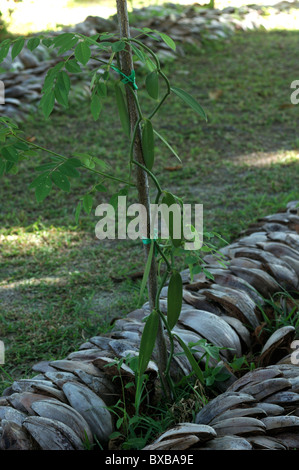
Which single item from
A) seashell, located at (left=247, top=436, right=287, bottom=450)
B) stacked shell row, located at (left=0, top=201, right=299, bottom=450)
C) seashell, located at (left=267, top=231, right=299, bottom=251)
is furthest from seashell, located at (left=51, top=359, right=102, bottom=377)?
seashell, located at (left=267, top=231, right=299, bottom=251)

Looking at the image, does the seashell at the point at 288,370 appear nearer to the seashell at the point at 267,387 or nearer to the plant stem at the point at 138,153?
the seashell at the point at 267,387

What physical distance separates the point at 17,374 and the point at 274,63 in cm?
523

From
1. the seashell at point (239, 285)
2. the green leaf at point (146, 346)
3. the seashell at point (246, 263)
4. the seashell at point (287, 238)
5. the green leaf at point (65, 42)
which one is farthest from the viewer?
the seashell at point (287, 238)

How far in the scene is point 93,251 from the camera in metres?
2.87

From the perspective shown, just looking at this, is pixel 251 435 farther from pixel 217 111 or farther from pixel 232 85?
pixel 232 85

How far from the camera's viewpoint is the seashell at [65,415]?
1.36 metres

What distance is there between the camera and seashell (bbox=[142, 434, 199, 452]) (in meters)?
1.21

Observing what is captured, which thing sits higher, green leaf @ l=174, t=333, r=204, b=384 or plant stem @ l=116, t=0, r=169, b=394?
plant stem @ l=116, t=0, r=169, b=394

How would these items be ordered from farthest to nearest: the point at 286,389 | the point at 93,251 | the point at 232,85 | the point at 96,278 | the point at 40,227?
the point at 232,85 → the point at 40,227 → the point at 93,251 → the point at 96,278 → the point at 286,389

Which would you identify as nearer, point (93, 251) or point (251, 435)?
point (251, 435)

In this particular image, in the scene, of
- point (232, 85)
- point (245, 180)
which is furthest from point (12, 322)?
point (232, 85)

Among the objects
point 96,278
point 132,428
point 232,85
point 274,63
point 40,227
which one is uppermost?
point 274,63

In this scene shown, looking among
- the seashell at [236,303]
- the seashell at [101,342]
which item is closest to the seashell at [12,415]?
the seashell at [101,342]

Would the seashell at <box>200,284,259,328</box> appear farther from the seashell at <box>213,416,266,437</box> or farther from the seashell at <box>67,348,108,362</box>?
the seashell at <box>213,416,266,437</box>
